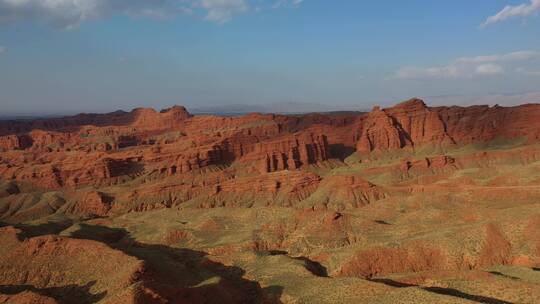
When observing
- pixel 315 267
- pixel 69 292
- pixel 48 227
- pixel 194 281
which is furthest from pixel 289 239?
pixel 48 227

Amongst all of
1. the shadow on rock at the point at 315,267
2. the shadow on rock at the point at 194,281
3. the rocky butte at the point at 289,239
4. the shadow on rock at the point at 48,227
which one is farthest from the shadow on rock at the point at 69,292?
the shadow on rock at the point at 48,227

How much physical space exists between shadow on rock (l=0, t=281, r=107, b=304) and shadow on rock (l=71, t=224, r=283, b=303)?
24.3ft

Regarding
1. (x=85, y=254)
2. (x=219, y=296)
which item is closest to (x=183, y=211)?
(x=85, y=254)

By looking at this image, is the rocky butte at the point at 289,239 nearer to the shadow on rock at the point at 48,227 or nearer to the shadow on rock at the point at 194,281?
the shadow on rock at the point at 194,281

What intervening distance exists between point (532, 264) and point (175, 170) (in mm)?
138470

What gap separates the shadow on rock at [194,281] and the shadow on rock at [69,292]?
741cm

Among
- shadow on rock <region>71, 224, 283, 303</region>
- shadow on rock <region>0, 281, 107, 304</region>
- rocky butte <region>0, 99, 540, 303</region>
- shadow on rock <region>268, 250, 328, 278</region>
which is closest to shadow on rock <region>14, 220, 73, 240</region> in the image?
rocky butte <region>0, 99, 540, 303</region>

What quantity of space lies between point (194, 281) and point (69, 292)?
1783cm

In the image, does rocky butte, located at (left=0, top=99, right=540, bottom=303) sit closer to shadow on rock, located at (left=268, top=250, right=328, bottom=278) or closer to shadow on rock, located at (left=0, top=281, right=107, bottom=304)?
shadow on rock, located at (left=0, top=281, right=107, bottom=304)

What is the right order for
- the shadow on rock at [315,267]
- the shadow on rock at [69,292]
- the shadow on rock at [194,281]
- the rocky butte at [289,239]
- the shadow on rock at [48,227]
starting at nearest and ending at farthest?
the shadow on rock at [194,281], the rocky butte at [289,239], the shadow on rock at [69,292], the shadow on rock at [315,267], the shadow on rock at [48,227]

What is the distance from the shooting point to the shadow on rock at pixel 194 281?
55.3 meters

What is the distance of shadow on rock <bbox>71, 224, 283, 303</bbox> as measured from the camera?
55.3 m

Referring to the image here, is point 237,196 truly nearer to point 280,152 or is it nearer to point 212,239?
point 212,239

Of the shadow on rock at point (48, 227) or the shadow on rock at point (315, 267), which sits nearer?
the shadow on rock at point (315, 267)
